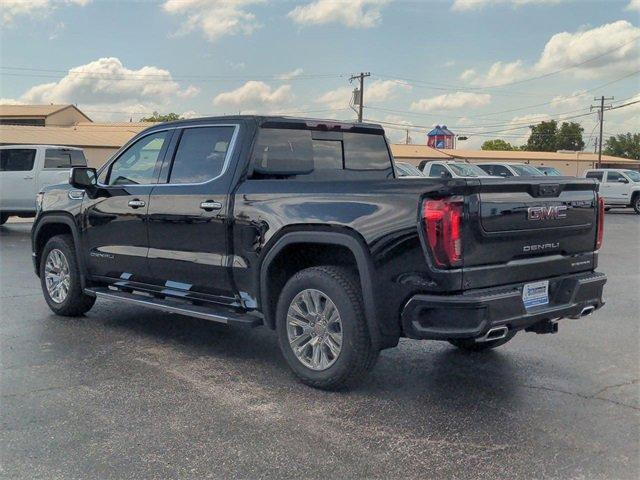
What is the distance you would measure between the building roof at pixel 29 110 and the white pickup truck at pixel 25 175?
49347mm

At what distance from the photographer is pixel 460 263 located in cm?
414

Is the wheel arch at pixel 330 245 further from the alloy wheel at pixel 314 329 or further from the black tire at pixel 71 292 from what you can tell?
the black tire at pixel 71 292

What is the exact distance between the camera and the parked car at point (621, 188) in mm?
26875

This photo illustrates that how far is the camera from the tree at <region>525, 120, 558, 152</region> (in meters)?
103

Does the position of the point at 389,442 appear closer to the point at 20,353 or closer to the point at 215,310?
the point at 215,310

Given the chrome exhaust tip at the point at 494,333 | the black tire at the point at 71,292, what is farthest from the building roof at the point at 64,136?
the chrome exhaust tip at the point at 494,333

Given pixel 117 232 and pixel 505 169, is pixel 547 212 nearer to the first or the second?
pixel 117 232

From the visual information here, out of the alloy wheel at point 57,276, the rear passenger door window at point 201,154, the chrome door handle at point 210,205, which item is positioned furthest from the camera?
the alloy wheel at point 57,276

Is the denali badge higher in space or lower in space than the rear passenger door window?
lower

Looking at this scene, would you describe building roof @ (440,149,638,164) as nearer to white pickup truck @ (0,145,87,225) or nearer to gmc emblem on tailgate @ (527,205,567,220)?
white pickup truck @ (0,145,87,225)

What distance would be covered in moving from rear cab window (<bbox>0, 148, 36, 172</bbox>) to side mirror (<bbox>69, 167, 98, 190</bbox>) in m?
11.1

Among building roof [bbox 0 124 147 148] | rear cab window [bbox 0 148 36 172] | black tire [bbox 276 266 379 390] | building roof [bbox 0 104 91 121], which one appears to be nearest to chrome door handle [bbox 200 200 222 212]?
black tire [bbox 276 266 379 390]

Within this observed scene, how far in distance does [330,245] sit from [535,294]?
1409 mm

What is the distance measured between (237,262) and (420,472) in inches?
92.4
